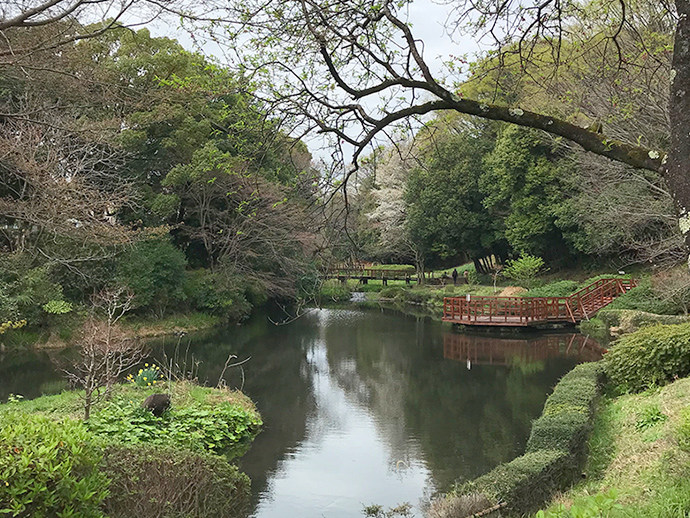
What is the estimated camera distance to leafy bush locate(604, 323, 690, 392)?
→ 8312 millimetres

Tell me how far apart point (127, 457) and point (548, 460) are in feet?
13.7

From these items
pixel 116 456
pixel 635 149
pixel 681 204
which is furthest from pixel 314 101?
pixel 116 456

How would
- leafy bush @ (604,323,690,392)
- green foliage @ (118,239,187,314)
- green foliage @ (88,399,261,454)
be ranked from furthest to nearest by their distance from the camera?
green foliage @ (118,239,187,314)
leafy bush @ (604,323,690,392)
green foliage @ (88,399,261,454)

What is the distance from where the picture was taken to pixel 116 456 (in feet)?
16.4

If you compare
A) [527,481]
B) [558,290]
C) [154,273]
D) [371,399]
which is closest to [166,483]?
[527,481]

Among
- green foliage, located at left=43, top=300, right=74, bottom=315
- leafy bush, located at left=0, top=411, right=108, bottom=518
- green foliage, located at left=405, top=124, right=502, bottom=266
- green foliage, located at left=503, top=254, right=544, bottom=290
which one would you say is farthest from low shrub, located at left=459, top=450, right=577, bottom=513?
green foliage, located at left=405, top=124, right=502, bottom=266

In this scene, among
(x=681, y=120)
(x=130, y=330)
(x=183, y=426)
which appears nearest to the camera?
(x=681, y=120)

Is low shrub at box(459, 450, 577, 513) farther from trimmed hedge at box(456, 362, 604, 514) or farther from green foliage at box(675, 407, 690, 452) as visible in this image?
green foliage at box(675, 407, 690, 452)

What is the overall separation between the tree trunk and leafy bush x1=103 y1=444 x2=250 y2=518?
4280 mm

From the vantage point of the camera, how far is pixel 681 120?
2.84 m

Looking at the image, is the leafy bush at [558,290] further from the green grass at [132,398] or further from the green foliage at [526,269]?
the green grass at [132,398]

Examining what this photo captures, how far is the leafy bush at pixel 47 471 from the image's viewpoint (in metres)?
3.39

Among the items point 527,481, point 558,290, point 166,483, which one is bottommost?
point 527,481

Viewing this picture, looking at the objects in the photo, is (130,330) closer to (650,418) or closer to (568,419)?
(568,419)
